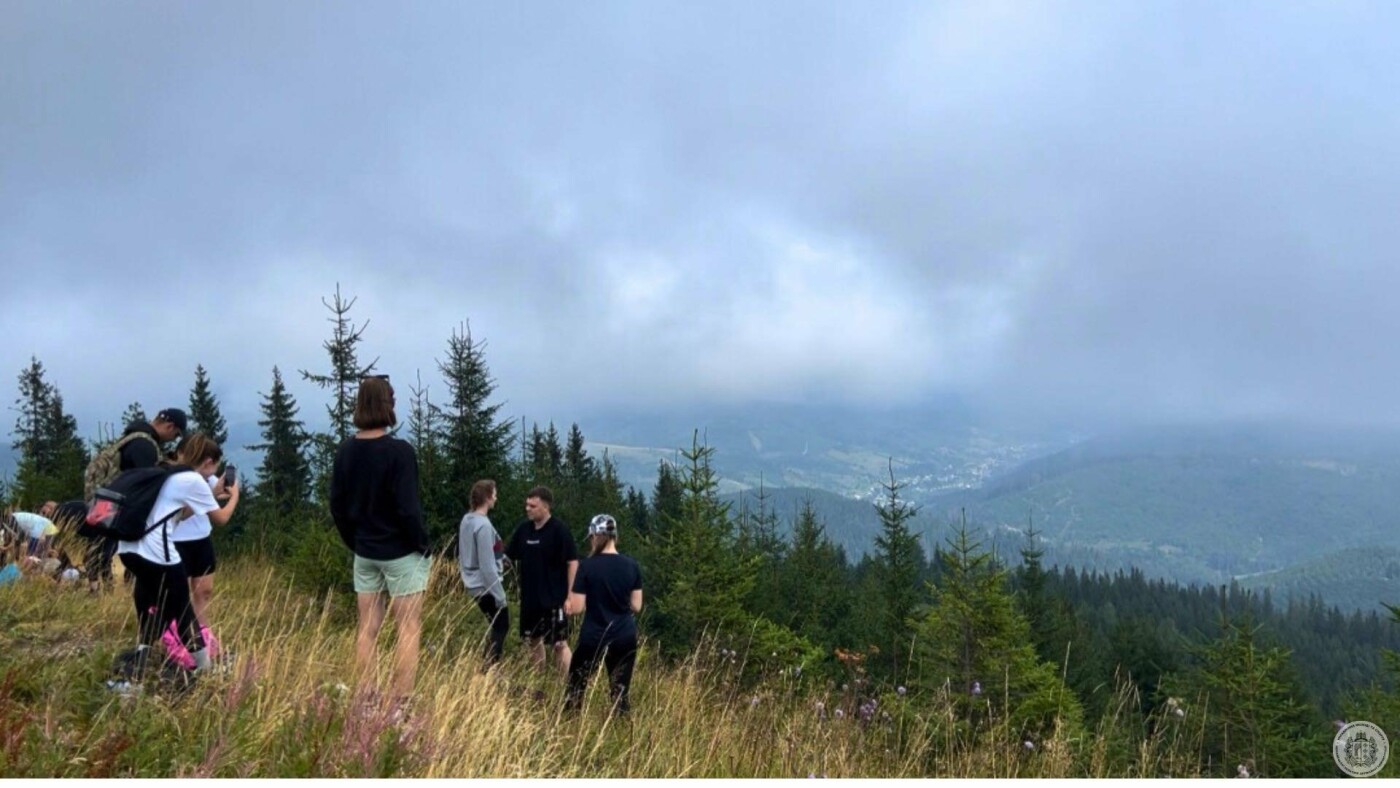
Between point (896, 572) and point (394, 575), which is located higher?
point (394, 575)

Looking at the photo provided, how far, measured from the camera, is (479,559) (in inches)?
263

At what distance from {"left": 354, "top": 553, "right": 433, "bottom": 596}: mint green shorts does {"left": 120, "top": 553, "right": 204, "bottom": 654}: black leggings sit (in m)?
0.87

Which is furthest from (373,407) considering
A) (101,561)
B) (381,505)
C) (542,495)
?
(101,561)

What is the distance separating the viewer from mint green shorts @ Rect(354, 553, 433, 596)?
461 cm

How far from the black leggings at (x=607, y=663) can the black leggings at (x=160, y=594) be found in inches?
103

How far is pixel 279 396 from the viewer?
151ft

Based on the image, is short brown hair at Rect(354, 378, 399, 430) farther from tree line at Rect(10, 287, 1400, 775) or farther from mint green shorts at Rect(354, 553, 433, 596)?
tree line at Rect(10, 287, 1400, 775)

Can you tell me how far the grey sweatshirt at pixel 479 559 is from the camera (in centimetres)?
665

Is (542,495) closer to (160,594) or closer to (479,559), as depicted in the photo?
(479,559)

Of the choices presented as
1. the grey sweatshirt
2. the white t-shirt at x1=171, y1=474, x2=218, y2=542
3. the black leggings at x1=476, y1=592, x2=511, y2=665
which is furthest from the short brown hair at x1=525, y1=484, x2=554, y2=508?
the white t-shirt at x1=171, y1=474, x2=218, y2=542

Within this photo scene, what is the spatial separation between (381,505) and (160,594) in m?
1.18

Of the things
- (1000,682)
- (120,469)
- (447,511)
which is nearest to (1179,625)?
(1000,682)

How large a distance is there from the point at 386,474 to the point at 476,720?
159 cm

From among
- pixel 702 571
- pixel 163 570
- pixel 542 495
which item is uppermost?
pixel 542 495
